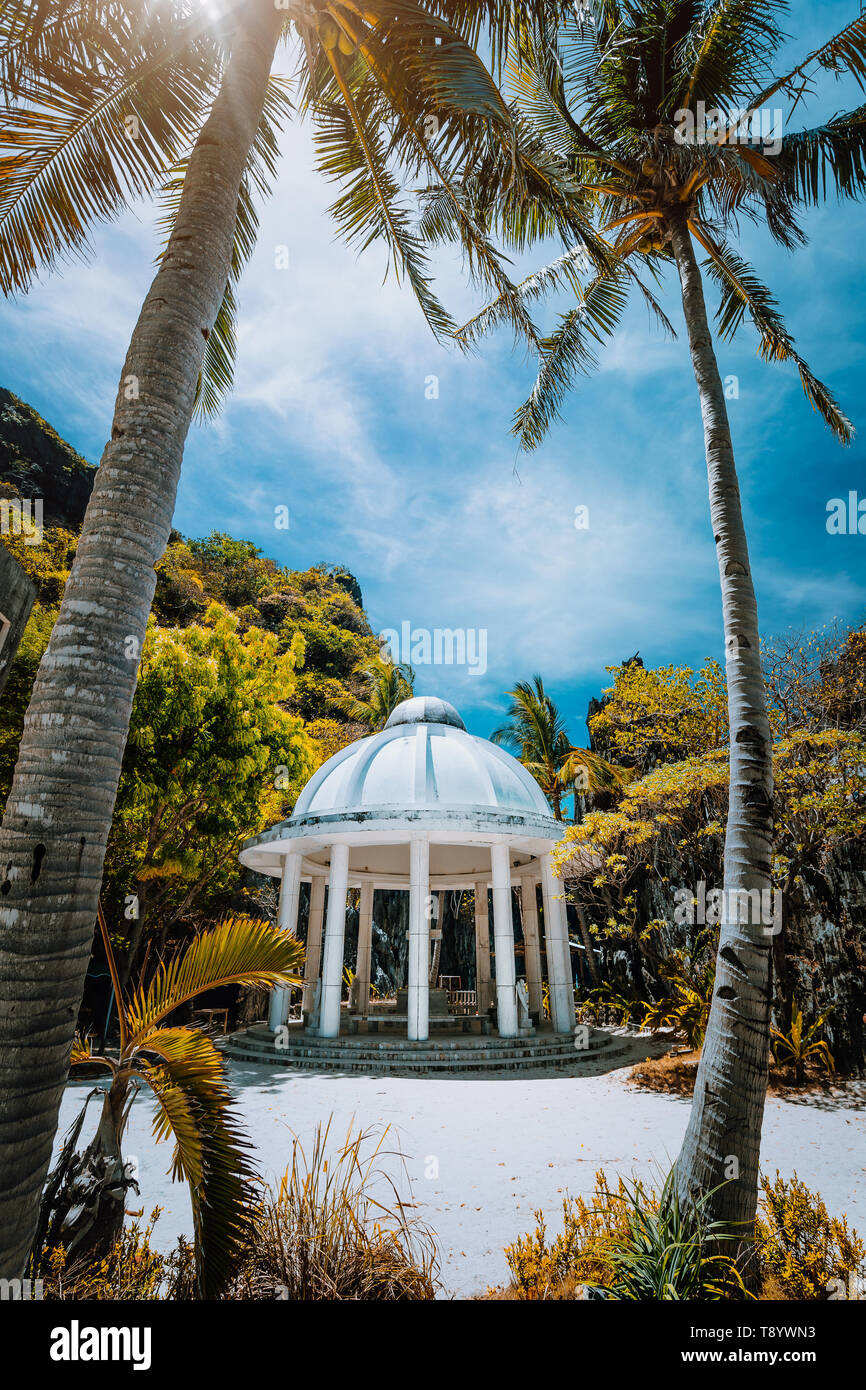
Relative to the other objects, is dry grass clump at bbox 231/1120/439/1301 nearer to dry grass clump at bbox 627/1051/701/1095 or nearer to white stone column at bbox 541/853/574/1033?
dry grass clump at bbox 627/1051/701/1095

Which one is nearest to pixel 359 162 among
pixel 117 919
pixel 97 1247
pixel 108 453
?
pixel 108 453

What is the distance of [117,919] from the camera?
1870 centimetres

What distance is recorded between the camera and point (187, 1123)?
3.73m

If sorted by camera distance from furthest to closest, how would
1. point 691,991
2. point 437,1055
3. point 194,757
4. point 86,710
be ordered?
point 194,757
point 437,1055
point 691,991
point 86,710

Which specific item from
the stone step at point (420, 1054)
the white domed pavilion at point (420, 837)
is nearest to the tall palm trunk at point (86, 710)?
the stone step at point (420, 1054)

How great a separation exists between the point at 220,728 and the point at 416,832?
5.69 metres

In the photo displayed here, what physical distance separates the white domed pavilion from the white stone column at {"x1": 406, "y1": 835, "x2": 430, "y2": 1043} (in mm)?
23

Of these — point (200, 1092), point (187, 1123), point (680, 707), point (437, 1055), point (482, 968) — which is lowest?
point (437, 1055)

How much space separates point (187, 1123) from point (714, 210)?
37.8ft

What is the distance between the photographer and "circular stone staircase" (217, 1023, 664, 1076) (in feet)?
43.3

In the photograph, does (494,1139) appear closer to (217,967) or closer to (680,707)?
(217,967)

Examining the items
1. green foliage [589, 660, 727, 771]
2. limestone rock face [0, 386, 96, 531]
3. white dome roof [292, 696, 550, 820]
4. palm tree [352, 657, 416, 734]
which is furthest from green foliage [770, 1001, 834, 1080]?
limestone rock face [0, 386, 96, 531]

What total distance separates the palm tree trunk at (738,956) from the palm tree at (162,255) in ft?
13.6

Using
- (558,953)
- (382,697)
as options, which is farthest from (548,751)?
(558,953)
